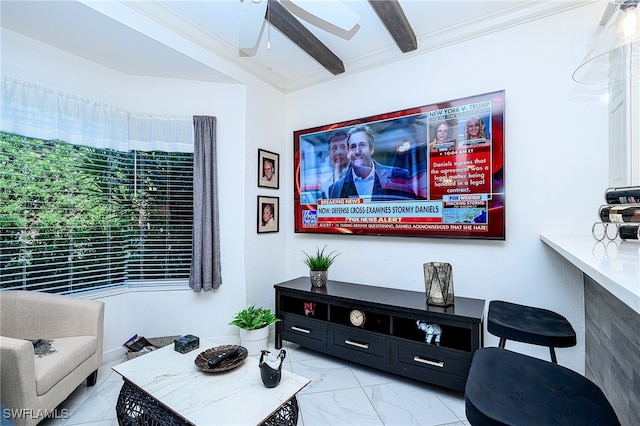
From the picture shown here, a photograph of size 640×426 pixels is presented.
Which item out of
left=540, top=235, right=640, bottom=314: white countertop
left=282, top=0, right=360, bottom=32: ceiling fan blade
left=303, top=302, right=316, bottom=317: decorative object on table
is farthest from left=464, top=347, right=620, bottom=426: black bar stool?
left=282, top=0, right=360, bottom=32: ceiling fan blade

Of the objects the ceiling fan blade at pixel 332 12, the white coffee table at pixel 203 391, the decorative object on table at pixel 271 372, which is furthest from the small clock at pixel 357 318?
the ceiling fan blade at pixel 332 12

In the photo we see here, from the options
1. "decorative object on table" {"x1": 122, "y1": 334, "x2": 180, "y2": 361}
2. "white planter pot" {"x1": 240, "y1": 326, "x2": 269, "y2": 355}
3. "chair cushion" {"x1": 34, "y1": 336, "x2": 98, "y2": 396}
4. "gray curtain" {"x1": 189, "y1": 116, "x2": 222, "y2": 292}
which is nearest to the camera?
"chair cushion" {"x1": 34, "y1": 336, "x2": 98, "y2": 396}

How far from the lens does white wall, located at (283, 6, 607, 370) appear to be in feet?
6.59

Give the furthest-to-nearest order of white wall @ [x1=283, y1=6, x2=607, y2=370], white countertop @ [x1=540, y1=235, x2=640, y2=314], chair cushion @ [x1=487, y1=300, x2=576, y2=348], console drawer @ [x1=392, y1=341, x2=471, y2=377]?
white wall @ [x1=283, y1=6, x2=607, y2=370], console drawer @ [x1=392, y1=341, x2=471, y2=377], chair cushion @ [x1=487, y1=300, x2=576, y2=348], white countertop @ [x1=540, y1=235, x2=640, y2=314]

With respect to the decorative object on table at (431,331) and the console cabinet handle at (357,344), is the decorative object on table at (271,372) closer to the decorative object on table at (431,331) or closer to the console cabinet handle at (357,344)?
the console cabinet handle at (357,344)

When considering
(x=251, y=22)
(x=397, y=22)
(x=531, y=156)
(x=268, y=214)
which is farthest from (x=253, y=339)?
(x=397, y=22)

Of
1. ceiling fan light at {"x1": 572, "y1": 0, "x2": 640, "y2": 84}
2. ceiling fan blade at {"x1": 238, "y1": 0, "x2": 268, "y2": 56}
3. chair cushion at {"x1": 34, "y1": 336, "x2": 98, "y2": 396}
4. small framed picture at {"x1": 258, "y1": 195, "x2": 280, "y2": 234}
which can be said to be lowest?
chair cushion at {"x1": 34, "y1": 336, "x2": 98, "y2": 396}

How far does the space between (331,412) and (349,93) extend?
2722 millimetres

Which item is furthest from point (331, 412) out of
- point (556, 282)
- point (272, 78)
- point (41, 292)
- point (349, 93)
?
point (272, 78)

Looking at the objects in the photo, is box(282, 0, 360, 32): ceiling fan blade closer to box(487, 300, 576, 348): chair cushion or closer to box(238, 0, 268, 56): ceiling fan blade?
box(238, 0, 268, 56): ceiling fan blade

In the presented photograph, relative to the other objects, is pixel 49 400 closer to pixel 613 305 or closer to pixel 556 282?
pixel 613 305

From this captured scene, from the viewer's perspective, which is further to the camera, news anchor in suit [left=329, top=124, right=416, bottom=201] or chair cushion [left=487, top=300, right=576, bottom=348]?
news anchor in suit [left=329, top=124, right=416, bottom=201]

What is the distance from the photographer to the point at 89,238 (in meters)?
2.45

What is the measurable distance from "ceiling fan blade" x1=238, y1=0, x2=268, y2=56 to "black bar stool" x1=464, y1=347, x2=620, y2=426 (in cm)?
192
